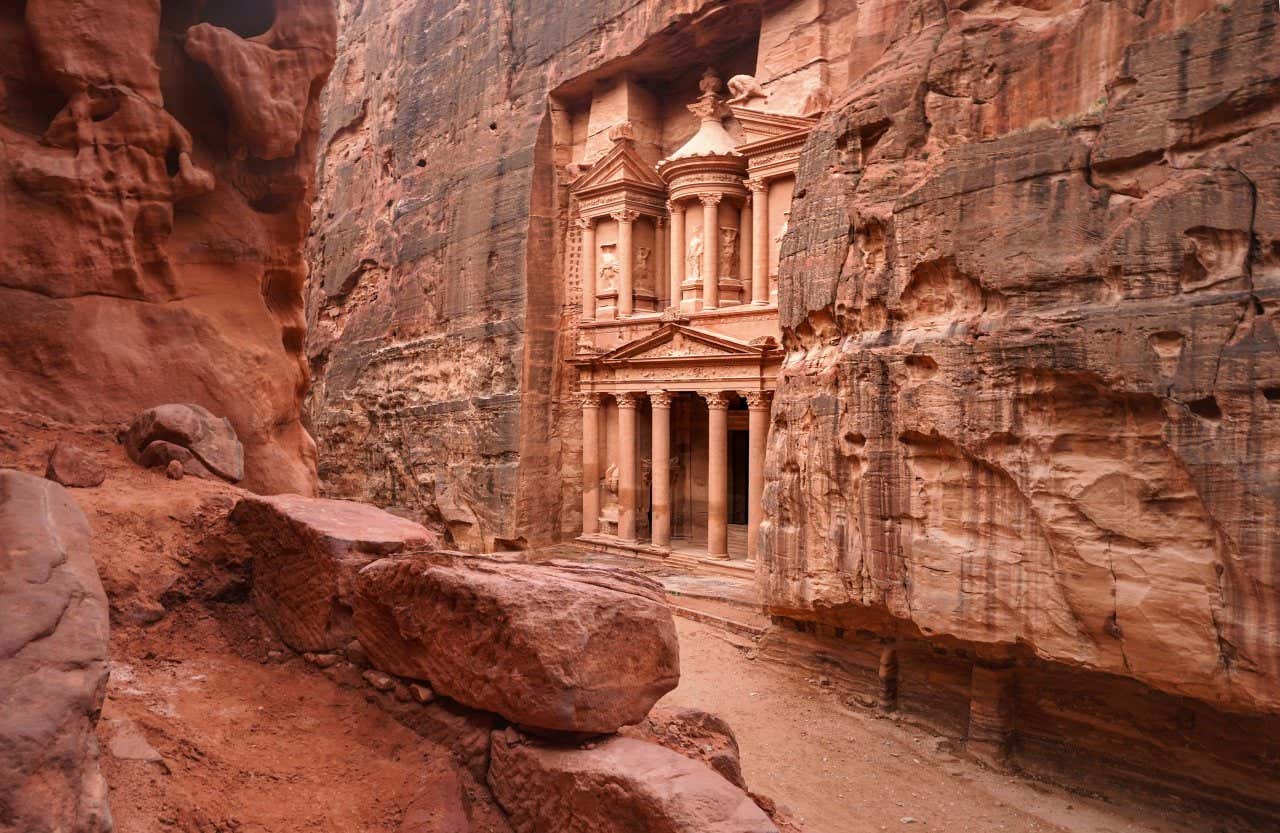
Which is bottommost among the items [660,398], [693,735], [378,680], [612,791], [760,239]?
[693,735]

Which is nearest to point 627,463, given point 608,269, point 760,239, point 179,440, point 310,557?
point 608,269

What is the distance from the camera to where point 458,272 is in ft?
71.4

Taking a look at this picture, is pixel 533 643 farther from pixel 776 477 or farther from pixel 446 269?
pixel 446 269

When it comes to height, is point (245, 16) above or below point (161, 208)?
above

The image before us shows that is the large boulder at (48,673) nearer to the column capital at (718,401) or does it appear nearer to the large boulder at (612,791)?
the large boulder at (612,791)

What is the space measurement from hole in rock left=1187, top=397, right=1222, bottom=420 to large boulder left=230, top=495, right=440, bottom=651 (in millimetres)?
6422

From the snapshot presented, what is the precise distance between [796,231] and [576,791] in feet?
30.4

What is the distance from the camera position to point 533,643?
305 cm

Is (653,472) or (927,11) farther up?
(927,11)

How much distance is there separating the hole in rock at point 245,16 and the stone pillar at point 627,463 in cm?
1270

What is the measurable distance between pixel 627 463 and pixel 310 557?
15.3 metres

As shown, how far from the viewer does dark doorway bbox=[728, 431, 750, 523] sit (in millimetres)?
19641

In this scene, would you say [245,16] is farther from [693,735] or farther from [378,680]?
[693,735]

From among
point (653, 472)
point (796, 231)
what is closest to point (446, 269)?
point (653, 472)
